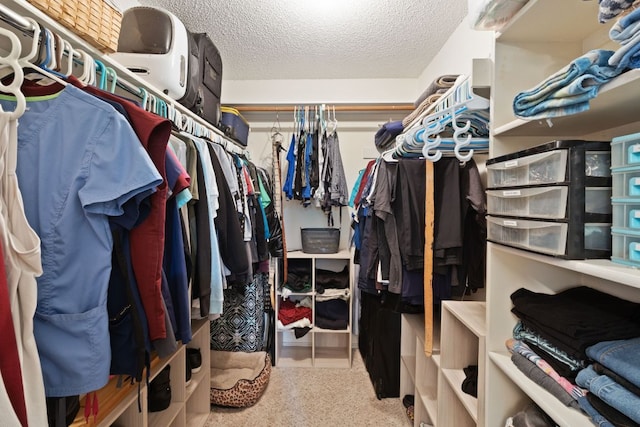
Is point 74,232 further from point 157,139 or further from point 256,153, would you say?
point 256,153

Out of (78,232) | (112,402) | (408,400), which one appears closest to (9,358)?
(78,232)

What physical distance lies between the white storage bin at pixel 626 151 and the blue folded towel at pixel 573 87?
9 centimetres

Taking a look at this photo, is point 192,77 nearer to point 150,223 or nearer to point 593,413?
point 150,223

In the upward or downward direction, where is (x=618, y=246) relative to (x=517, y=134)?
downward

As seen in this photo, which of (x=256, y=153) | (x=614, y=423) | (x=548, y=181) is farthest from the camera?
(x=256, y=153)

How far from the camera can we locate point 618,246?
0.61 metres

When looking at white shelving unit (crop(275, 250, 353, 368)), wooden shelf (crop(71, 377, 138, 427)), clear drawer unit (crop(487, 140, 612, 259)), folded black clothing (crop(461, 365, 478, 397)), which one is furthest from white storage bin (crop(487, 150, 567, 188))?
white shelving unit (crop(275, 250, 353, 368))

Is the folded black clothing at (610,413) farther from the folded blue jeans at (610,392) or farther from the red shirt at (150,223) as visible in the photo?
the red shirt at (150,223)

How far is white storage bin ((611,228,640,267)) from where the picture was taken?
56 cm

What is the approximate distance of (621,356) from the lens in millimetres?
606

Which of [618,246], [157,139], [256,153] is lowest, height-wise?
[618,246]

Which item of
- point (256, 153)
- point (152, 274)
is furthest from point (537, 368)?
point (256, 153)

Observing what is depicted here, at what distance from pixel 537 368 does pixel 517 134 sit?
2.11 ft

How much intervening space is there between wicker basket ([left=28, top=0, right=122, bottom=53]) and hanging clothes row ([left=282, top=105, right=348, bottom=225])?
5.06ft
